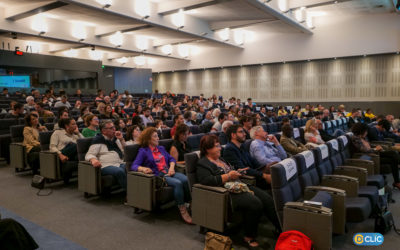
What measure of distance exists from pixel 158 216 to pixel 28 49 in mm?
15875

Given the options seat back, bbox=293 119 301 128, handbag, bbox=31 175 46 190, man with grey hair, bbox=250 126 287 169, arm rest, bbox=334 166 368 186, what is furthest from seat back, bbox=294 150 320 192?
seat back, bbox=293 119 301 128

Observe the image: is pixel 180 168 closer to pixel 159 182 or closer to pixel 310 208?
pixel 159 182

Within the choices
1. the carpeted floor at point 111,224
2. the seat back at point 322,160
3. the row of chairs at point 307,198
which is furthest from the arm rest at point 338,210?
the seat back at point 322,160

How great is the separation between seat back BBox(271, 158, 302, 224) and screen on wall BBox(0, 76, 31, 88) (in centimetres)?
1547

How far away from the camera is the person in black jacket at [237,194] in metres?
2.74

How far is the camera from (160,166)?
365 cm

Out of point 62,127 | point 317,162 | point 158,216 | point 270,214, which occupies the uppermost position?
point 62,127

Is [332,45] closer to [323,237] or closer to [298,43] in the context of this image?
[298,43]

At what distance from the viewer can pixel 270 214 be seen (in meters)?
2.85

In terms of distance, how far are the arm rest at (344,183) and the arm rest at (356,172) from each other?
0.56 meters

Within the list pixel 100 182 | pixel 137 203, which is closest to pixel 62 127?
pixel 100 182

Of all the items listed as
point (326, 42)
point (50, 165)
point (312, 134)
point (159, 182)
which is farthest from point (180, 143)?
point (326, 42)

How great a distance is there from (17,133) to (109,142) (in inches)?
99.8

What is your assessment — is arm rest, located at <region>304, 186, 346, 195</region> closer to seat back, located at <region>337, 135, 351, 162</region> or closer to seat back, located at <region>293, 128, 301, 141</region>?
seat back, located at <region>337, 135, 351, 162</region>
